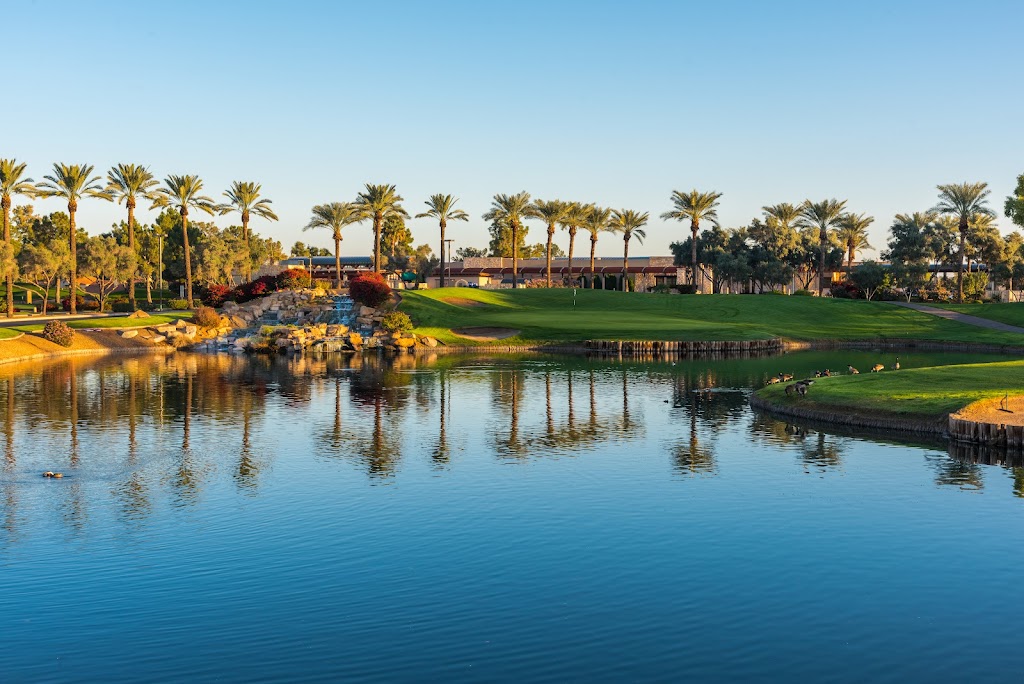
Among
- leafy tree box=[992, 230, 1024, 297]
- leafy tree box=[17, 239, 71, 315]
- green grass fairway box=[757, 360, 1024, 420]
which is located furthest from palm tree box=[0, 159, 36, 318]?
leafy tree box=[992, 230, 1024, 297]

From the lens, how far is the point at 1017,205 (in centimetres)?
9538

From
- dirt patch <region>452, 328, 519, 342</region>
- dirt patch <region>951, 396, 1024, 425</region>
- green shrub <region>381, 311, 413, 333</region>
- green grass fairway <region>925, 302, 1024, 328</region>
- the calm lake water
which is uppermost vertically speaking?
green grass fairway <region>925, 302, 1024, 328</region>

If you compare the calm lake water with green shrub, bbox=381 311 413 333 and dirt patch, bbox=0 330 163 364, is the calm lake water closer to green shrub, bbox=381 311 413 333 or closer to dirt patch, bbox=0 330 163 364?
dirt patch, bbox=0 330 163 364

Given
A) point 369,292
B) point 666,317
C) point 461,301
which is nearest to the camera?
point 369,292

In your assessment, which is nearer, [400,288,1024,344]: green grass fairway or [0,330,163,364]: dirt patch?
[0,330,163,364]: dirt patch

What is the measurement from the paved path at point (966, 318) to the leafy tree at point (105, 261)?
10076 centimetres

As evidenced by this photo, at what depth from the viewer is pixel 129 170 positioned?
430 ft

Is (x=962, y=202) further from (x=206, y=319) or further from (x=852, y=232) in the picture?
(x=206, y=319)

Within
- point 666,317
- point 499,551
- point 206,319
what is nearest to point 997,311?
point 666,317

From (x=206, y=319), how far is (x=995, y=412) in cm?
7837

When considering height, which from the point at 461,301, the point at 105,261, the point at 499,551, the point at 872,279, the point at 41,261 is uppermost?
the point at 105,261

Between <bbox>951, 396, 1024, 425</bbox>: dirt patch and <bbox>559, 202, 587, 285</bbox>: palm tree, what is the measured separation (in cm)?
10842

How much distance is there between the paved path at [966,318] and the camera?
9762 cm

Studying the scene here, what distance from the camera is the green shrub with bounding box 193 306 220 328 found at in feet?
324
